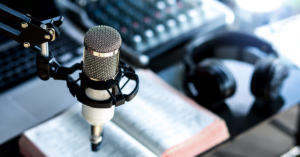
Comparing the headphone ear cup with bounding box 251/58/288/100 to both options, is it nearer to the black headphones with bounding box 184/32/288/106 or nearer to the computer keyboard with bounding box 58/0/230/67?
the black headphones with bounding box 184/32/288/106

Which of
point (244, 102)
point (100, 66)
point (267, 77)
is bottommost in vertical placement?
point (244, 102)

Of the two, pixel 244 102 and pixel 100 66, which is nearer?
pixel 100 66

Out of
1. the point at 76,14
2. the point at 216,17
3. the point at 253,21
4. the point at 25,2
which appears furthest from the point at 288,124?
the point at 25,2

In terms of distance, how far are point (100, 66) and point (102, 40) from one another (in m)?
0.04

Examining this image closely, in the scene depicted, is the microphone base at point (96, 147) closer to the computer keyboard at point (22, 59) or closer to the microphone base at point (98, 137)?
the microphone base at point (98, 137)

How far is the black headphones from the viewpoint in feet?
2.28

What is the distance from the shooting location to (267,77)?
691mm

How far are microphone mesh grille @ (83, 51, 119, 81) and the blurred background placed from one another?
0.93ft

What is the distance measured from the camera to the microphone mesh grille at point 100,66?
0.43 metres

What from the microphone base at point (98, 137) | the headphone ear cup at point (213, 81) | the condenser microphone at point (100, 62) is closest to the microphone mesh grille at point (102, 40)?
the condenser microphone at point (100, 62)

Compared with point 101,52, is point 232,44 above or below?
below

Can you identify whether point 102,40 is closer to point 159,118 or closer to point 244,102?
point 159,118

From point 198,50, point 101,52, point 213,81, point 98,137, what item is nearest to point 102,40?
point 101,52

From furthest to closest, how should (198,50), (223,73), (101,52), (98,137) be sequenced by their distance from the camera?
(198,50) < (223,73) < (98,137) < (101,52)
